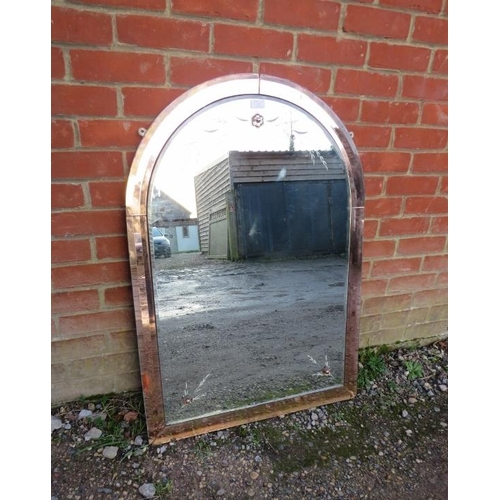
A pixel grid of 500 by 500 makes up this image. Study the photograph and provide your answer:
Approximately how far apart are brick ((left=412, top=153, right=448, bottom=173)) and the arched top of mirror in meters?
0.55

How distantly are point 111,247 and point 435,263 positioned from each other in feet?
5.90

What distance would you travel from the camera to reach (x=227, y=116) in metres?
1.14

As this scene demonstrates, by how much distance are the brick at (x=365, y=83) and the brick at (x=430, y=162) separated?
1.18 feet

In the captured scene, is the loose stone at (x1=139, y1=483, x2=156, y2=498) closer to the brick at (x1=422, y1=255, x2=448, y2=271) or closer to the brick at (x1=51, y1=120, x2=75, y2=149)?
the brick at (x1=51, y1=120, x2=75, y2=149)

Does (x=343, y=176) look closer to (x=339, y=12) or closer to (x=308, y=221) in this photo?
Answer: (x=308, y=221)

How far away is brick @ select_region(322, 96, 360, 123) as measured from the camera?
1323 millimetres

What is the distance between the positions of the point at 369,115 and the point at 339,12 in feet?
1.43

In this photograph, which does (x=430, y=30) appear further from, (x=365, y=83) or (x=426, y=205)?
(x=426, y=205)

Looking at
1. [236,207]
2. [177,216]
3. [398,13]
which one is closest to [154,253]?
[177,216]

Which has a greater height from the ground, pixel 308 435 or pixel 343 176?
pixel 343 176

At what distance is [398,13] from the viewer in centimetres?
131

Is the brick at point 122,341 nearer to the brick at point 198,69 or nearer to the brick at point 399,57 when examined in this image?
the brick at point 198,69

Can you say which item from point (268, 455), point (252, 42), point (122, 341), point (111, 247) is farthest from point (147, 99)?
point (268, 455)

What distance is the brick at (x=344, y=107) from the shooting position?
132 cm
